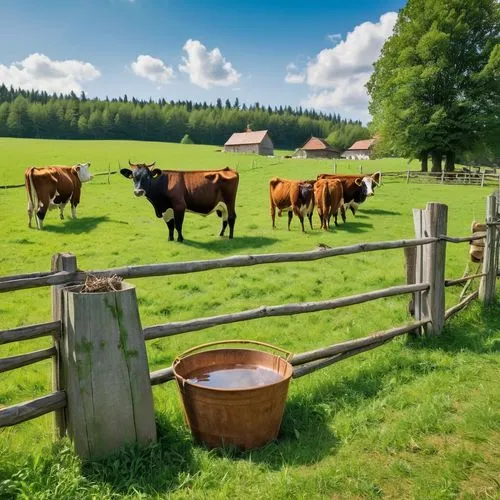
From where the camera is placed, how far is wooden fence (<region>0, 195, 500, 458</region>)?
3230mm

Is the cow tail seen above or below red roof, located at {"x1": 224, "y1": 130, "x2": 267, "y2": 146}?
below

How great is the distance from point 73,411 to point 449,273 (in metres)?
8.14

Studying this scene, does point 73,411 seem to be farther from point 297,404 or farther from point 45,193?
point 45,193

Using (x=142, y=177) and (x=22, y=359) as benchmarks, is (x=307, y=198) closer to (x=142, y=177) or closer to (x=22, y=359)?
(x=142, y=177)

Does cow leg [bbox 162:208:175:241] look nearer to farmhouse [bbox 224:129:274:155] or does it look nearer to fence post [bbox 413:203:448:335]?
fence post [bbox 413:203:448:335]

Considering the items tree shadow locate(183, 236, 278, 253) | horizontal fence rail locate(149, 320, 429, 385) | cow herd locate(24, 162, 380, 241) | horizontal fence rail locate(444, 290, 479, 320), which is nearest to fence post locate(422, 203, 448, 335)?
horizontal fence rail locate(149, 320, 429, 385)

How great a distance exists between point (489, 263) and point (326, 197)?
7878mm

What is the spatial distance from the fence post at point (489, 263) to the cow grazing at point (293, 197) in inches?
299

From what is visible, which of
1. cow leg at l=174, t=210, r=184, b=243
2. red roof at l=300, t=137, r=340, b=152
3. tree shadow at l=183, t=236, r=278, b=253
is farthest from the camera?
red roof at l=300, t=137, r=340, b=152

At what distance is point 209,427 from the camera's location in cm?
352

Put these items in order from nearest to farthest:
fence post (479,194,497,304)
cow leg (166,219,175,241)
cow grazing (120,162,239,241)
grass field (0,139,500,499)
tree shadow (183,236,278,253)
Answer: grass field (0,139,500,499) < fence post (479,194,497,304) < tree shadow (183,236,278,253) < cow grazing (120,162,239,241) < cow leg (166,219,175,241)

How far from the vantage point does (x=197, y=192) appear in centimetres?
1281

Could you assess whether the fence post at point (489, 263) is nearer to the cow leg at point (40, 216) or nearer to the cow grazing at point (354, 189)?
the cow grazing at point (354, 189)

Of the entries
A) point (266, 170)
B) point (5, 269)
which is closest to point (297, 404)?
point (5, 269)
